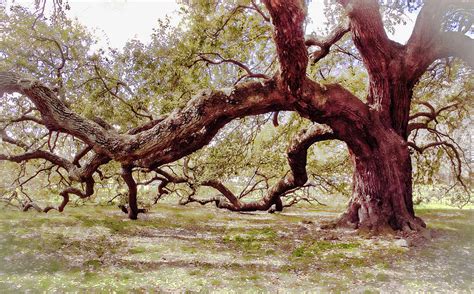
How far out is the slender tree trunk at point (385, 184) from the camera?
10.1m

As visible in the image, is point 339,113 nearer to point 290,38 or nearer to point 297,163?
point 297,163

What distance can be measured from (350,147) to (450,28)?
18.0 ft

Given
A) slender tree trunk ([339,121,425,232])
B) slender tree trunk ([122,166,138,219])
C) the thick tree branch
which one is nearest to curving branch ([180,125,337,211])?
slender tree trunk ([339,121,425,232])

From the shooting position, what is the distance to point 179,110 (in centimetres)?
841

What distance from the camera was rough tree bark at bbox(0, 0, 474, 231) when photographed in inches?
313

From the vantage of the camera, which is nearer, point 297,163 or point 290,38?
point 290,38

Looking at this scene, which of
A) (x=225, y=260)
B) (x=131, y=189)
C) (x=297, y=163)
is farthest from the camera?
(x=131, y=189)

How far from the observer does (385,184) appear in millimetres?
10250

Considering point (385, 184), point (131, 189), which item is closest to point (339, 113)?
point (385, 184)

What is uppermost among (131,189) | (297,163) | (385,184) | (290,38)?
(290,38)

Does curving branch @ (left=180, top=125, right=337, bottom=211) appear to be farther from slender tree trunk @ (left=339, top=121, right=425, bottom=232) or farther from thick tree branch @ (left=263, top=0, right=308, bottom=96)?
thick tree branch @ (left=263, top=0, right=308, bottom=96)

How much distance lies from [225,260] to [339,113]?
16.5 feet

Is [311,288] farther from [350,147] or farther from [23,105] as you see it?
[23,105]

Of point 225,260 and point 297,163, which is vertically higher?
point 297,163
